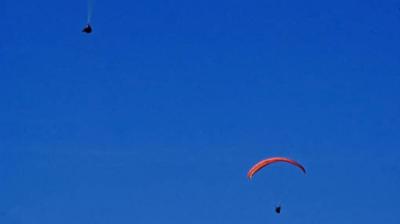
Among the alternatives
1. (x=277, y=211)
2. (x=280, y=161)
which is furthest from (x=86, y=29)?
(x=277, y=211)

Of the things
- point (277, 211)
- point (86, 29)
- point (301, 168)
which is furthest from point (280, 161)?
point (86, 29)

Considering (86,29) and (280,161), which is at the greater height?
(86,29)

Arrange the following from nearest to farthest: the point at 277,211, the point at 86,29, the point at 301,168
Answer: the point at 86,29 → the point at 301,168 → the point at 277,211

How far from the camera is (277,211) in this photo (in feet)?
232

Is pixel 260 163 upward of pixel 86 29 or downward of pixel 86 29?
downward

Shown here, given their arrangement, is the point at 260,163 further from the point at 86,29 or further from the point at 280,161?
the point at 86,29

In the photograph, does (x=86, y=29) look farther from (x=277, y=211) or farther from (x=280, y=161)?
(x=277, y=211)

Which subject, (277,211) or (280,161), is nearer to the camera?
(280,161)

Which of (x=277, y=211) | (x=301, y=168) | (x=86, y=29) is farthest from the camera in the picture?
(x=277, y=211)

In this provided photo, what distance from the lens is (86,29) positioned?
57844 millimetres

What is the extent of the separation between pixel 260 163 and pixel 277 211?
277 inches

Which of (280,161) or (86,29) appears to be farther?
(280,161)

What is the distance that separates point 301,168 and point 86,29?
20.1 meters

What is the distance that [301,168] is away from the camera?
6278cm
